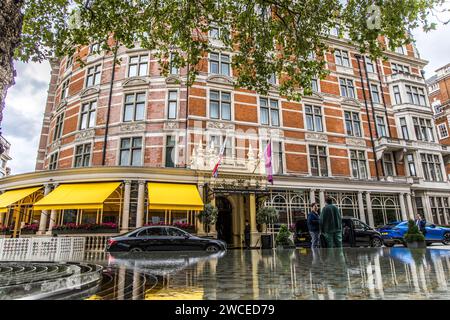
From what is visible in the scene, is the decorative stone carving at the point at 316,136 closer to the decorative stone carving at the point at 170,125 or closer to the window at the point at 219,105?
the window at the point at 219,105

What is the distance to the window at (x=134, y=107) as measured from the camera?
778 inches

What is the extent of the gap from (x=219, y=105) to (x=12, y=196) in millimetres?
14651

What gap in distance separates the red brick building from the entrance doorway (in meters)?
0.08

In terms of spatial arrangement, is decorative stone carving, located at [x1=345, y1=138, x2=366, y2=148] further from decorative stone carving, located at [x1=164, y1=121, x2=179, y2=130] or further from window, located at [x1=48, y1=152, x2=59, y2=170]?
window, located at [x1=48, y1=152, x2=59, y2=170]

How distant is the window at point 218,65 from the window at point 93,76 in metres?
9.01

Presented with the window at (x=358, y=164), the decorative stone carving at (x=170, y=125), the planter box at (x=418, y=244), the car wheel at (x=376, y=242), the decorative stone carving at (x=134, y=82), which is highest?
the decorative stone carving at (x=134, y=82)

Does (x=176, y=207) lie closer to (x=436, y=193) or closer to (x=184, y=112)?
(x=184, y=112)

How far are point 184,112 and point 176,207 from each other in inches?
316

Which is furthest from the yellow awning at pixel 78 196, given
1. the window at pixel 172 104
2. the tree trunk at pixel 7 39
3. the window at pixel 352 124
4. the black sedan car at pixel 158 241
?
the window at pixel 352 124

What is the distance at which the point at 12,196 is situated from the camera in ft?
54.3

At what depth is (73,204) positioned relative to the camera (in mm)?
13719

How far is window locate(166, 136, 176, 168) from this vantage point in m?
18.5

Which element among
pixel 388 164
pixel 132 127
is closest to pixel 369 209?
pixel 388 164
